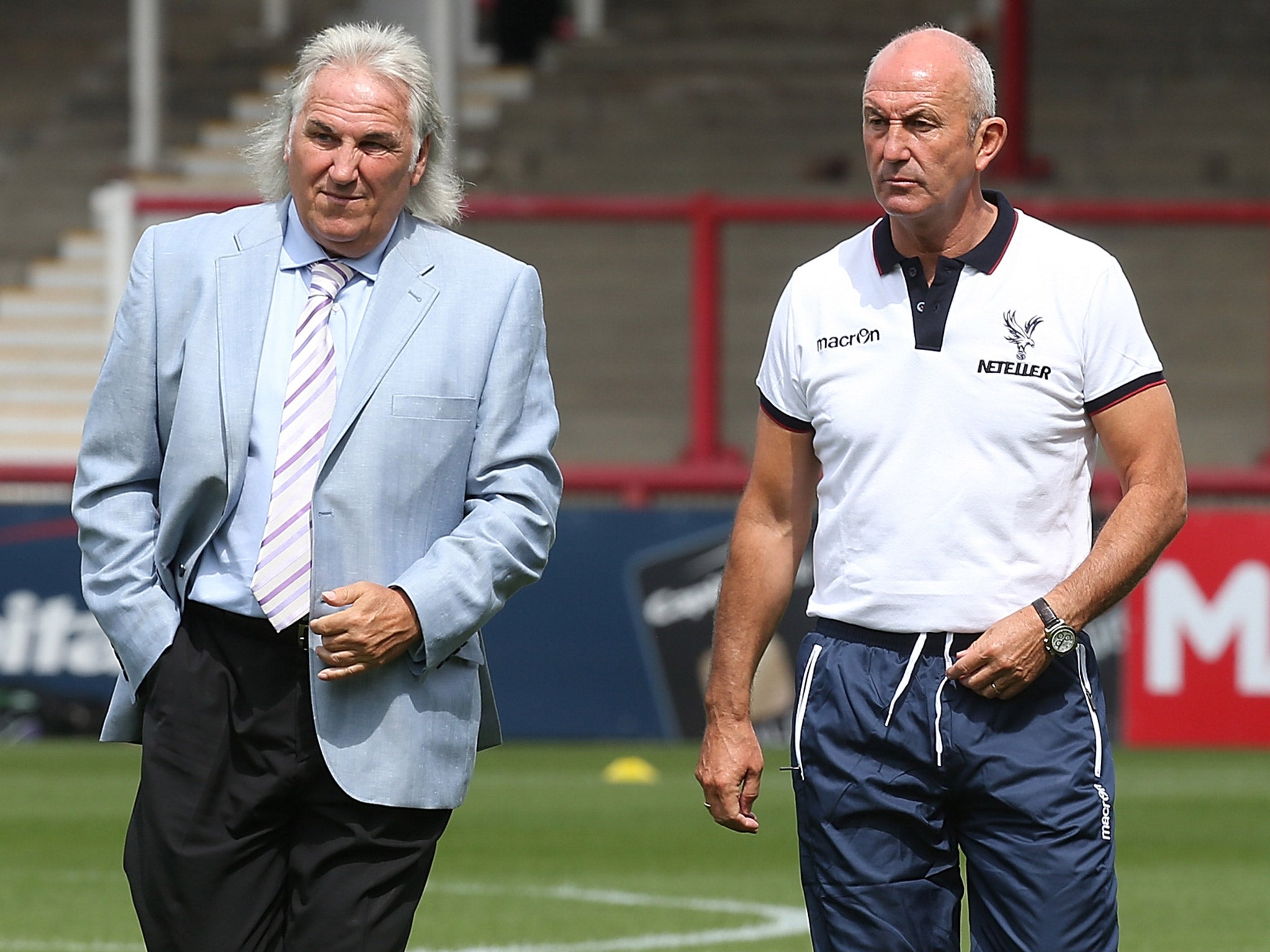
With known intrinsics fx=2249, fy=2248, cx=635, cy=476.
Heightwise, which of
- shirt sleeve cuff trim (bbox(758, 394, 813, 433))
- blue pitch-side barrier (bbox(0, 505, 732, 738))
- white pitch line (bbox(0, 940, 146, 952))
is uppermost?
shirt sleeve cuff trim (bbox(758, 394, 813, 433))

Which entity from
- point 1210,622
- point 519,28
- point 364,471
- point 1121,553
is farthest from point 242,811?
point 519,28

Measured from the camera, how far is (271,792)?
379 centimetres

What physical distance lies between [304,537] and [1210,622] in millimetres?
7883

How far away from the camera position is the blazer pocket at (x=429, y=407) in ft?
12.4

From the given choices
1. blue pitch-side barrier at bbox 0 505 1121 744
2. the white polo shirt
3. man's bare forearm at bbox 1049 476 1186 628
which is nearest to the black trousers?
the white polo shirt

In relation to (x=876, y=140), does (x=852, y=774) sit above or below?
below

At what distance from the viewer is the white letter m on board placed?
35.6 feet

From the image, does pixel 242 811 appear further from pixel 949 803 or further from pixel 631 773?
pixel 631 773

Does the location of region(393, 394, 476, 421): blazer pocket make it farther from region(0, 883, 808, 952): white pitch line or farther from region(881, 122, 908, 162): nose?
region(0, 883, 808, 952): white pitch line

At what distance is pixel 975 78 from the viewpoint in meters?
3.97

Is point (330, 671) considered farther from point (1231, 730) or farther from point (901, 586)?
point (1231, 730)

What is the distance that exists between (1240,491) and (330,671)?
8.54 m

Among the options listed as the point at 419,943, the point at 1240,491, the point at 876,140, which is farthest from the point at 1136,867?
the point at 876,140

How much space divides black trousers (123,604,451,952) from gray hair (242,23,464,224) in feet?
2.70
